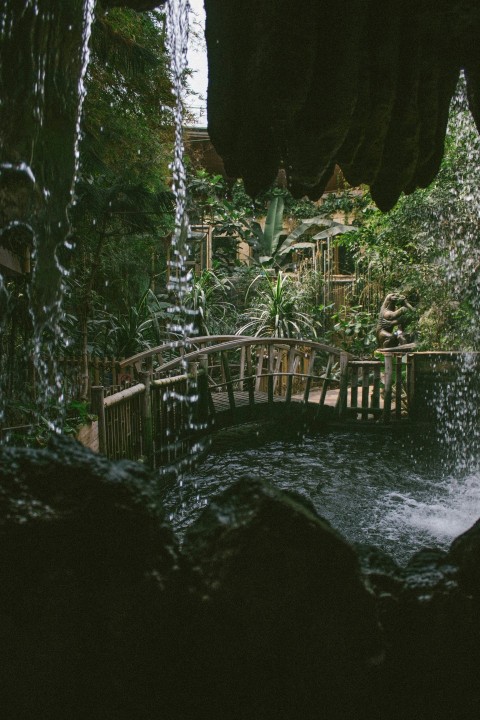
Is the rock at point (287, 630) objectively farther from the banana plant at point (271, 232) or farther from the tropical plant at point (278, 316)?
the banana plant at point (271, 232)

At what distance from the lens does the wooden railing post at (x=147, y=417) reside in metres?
5.94

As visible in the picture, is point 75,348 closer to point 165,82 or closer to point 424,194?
point 165,82

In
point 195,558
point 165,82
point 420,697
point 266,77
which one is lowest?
point 420,697

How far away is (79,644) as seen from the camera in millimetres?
888

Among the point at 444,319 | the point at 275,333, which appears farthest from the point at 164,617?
the point at 275,333

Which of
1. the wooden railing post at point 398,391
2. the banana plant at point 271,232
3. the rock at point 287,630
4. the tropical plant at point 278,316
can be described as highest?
the banana plant at point 271,232

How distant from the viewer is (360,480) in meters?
6.12

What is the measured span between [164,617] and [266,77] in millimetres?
1368

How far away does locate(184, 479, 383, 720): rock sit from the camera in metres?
0.91

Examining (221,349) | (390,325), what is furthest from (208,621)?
(390,325)

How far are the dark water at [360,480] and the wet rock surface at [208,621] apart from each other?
9.26 feet

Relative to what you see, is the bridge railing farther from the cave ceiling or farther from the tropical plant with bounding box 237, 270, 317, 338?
the cave ceiling

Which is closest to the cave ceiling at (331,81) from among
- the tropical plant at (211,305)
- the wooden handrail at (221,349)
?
the wooden handrail at (221,349)

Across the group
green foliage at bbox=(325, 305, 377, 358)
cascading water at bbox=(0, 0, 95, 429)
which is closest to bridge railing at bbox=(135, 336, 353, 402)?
green foliage at bbox=(325, 305, 377, 358)
